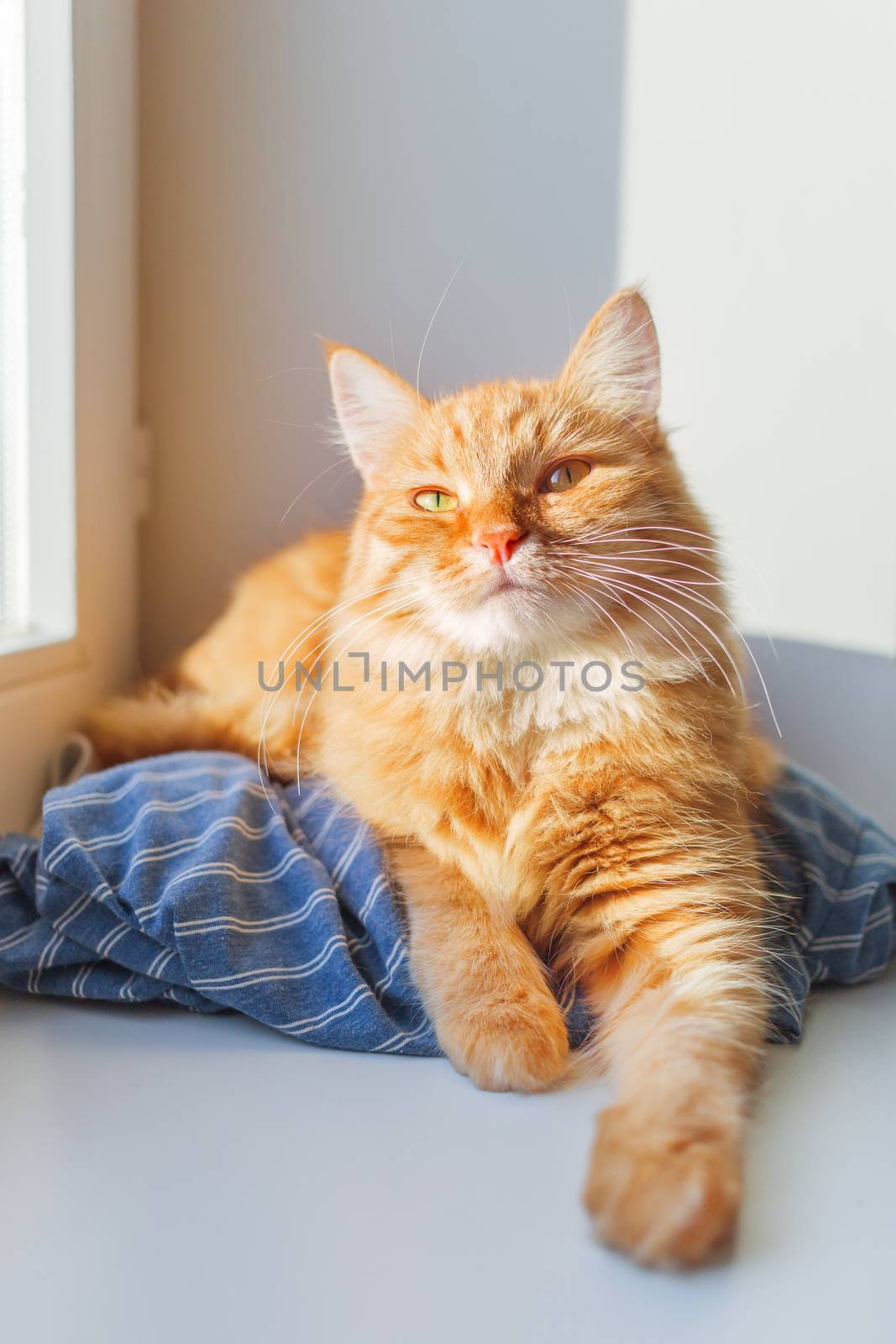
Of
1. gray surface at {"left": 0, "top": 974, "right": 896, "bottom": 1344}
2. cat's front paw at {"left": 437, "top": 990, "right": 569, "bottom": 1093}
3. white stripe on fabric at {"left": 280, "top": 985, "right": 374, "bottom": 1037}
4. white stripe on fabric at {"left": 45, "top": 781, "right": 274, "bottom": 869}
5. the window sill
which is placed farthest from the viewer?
the window sill

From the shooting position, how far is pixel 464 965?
1229mm

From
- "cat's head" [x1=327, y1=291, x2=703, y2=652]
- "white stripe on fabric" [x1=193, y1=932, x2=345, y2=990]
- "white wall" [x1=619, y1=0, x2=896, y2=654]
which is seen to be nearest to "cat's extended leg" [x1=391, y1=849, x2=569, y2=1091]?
"white stripe on fabric" [x1=193, y1=932, x2=345, y2=990]

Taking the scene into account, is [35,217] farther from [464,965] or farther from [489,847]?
[464,965]

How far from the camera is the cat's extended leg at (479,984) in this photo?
3.65 feet

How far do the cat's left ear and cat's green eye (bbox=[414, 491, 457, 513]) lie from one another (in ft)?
0.85

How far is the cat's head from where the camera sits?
4.17 ft

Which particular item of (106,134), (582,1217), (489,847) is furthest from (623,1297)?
(106,134)

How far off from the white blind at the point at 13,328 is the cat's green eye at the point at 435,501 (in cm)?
95

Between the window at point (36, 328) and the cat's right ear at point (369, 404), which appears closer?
the cat's right ear at point (369, 404)

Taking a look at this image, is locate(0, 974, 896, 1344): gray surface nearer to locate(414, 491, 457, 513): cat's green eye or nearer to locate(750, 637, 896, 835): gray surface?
locate(414, 491, 457, 513): cat's green eye

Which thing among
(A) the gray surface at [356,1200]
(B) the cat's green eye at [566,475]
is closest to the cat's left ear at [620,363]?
(B) the cat's green eye at [566,475]

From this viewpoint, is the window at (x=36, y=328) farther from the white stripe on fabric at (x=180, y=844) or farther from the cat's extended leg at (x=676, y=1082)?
the cat's extended leg at (x=676, y=1082)

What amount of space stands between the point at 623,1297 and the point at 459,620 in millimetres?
783

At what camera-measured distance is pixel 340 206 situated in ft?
7.22
